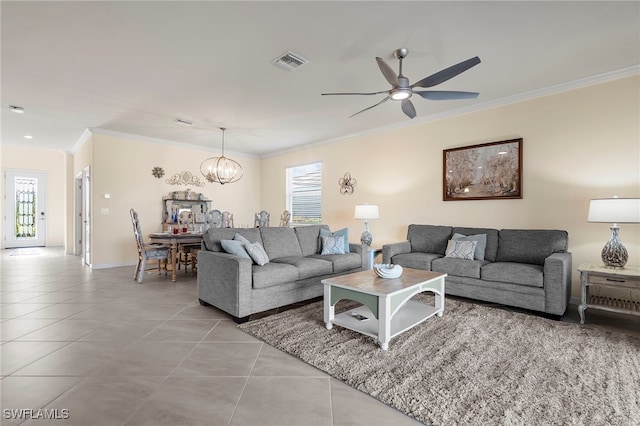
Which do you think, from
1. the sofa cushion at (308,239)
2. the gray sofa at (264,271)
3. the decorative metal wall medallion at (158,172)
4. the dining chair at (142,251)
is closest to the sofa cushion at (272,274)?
the gray sofa at (264,271)

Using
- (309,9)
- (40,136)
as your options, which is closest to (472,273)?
(309,9)

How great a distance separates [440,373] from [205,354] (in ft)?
5.61

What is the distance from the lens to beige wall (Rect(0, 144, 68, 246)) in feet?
27.7

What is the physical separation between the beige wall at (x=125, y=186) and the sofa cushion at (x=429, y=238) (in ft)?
16.5

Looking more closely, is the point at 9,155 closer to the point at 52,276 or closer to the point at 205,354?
the point at 52,276

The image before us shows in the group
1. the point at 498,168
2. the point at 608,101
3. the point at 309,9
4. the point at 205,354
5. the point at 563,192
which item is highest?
the point at 309,9

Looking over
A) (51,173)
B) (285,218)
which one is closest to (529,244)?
(285,218)

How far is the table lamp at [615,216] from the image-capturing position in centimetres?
284

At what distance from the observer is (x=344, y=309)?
3.35 meters

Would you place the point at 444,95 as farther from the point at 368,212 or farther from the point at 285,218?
the point at 285,218

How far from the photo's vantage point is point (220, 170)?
7289 mm

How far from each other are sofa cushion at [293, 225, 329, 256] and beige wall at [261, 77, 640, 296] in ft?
5.08

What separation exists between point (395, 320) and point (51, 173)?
10.8m

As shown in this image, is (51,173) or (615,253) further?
(51,173)
